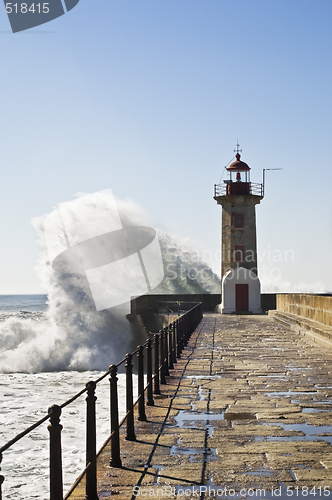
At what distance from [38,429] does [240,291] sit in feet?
60.4

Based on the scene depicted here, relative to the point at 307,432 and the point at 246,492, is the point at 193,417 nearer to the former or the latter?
the point at 307,432

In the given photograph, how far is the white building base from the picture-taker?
2864 centimetres

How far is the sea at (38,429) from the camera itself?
779 centimetres

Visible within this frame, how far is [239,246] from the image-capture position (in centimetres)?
2908

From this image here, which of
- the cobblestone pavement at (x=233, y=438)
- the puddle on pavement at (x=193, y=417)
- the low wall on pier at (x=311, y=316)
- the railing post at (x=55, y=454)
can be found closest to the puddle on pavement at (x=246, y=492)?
the cobblestone pavement at (x=233, y=438)

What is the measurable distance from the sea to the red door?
31.9ft

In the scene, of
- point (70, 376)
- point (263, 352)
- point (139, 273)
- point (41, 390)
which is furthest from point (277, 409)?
point (139, 273)

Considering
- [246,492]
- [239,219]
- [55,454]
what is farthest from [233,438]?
[239,219]

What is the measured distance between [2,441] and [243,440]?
314 inches

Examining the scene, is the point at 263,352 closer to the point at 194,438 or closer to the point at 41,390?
the point at 194,438

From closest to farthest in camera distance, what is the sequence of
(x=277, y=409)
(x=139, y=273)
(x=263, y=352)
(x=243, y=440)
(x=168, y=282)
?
1. (x=243, y=440)
2. (x=277, y=409)
3. (x=263, y=352)
4. (x=139, y=273)
5. (x=168, y=282)

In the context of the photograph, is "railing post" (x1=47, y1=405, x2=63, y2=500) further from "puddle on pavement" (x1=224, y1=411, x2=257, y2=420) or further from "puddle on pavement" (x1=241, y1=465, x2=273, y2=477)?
"puddle on pavement" (x1=224, y1=411, x2=257, y2=420)

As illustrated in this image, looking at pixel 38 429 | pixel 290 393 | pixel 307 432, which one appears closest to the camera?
pixel 307 432

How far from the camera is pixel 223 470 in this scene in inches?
154
